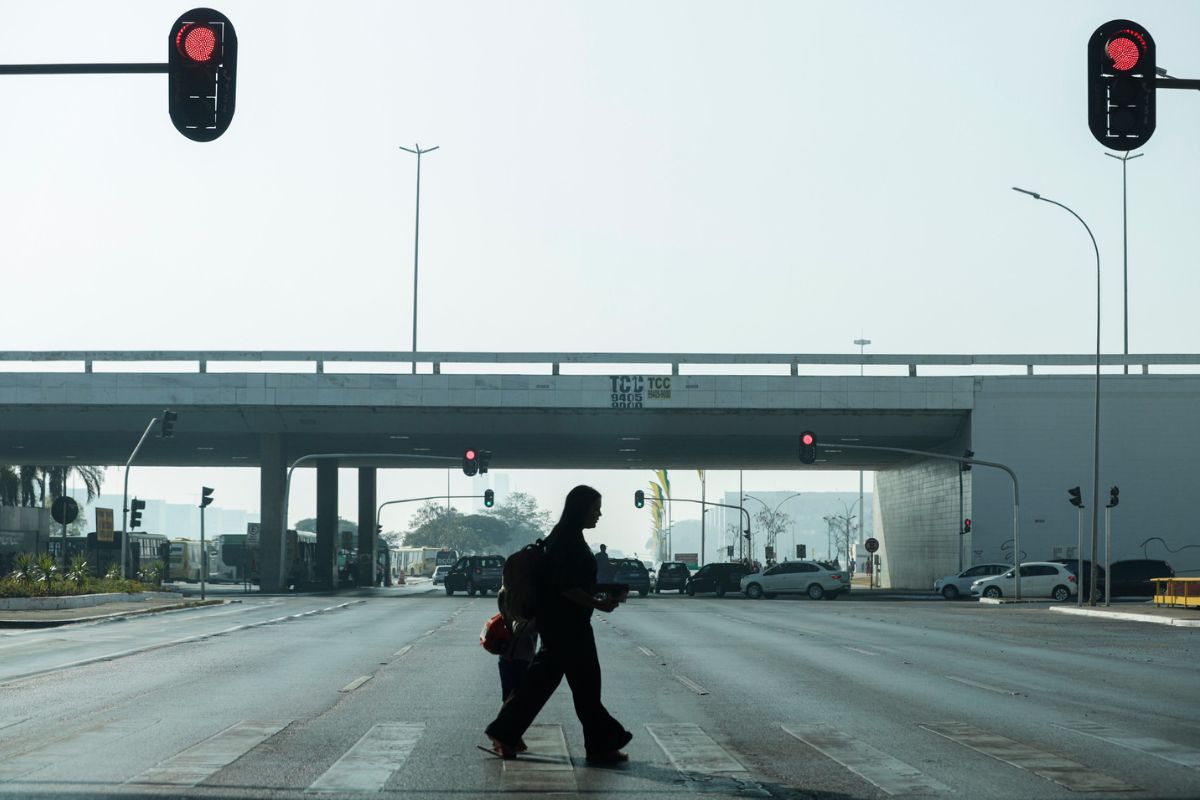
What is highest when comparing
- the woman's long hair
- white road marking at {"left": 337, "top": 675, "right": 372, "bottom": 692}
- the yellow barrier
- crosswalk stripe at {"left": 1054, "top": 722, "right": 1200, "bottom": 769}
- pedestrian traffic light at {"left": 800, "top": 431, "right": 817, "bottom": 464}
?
pedestrian traffic light at {"left": 800, "top": 431, "right": 817, "bottom": 464}

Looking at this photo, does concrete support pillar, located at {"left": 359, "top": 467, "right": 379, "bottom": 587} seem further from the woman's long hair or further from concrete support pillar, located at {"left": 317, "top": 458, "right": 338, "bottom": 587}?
the woman's long hair

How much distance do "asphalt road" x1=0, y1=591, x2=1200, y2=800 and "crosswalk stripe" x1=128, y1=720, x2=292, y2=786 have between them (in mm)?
37

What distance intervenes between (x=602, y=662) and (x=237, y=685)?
5.47 metres

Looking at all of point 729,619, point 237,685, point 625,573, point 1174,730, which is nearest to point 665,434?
point 625,573

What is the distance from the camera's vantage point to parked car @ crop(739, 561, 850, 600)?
54.3m

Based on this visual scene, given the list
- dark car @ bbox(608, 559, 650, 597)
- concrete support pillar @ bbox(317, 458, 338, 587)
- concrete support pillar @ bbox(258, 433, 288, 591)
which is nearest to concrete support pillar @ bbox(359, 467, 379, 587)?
concrete support pillar @ bbox(317, 458, 338, 587)

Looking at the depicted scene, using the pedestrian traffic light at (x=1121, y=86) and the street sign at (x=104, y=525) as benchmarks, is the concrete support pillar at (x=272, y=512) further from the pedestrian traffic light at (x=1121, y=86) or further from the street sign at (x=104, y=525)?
the pedestrian traffic light at (x=1121, y=86)

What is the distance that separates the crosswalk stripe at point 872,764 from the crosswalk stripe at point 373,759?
294 cm

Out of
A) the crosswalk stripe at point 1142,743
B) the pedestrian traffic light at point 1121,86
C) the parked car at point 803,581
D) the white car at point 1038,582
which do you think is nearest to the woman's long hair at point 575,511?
the crosswalk stripe at point 1142,743

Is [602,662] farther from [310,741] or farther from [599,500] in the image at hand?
[599,500]

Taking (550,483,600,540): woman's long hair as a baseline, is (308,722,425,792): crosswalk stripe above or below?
below

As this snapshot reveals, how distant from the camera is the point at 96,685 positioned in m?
15.4

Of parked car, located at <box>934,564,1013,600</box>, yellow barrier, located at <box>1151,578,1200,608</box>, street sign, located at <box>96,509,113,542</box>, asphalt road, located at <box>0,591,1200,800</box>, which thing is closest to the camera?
asphalt road, located at <box>0,591,1200,800</box>

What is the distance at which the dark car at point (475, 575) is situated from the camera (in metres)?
53.0
